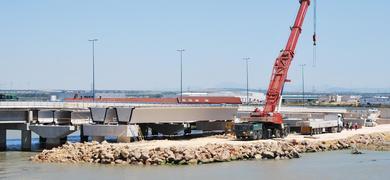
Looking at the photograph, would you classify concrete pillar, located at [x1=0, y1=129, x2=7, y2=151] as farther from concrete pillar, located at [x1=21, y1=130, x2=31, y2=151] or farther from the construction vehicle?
the construction vehicle

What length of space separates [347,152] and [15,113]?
3067cm

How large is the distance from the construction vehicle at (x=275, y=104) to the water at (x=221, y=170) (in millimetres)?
11203

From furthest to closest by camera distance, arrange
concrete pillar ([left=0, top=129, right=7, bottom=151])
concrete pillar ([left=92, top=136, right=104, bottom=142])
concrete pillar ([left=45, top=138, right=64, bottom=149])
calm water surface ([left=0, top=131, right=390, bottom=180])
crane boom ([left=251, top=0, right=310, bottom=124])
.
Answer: crane boom ([left=251, top=0, right=310, bottom=124]) → concrete pillar ([left=0, top=129, right=7, bottom=151]) → concrete pillar ([left=92, top=136, right=104, bottom=142]) → concrete pillar ([left=45, top=138, right=64, bottom=149]) → calm water surface ([left=0, top=131, right=390, bottom=180])

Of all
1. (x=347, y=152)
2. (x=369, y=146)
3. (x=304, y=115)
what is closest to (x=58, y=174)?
(x=347, y=152)

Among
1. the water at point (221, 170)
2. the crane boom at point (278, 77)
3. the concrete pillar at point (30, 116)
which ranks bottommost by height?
the water at point (221, 170)

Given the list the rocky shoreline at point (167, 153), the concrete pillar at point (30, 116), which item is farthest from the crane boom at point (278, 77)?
the concrete pillar at point (30, 116)

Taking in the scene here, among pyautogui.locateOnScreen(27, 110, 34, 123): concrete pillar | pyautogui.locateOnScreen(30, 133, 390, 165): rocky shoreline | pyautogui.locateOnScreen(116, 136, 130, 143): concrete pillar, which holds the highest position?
pyautogui.locateOnScreen(27, 110, 34, 123): concrete pillar

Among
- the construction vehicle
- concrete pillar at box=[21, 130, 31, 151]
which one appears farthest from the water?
the construction vehicle

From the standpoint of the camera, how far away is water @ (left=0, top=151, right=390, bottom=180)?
45753 mm

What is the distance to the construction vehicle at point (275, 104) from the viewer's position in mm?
66781

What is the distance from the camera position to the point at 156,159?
51.4 meters

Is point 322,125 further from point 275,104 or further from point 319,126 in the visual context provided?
point 275,104

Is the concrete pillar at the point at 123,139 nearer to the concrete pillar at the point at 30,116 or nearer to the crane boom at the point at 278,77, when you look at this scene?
the concrete pillar at the point at 30,116

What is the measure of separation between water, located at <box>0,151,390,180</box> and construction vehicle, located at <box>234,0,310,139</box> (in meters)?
11.2
